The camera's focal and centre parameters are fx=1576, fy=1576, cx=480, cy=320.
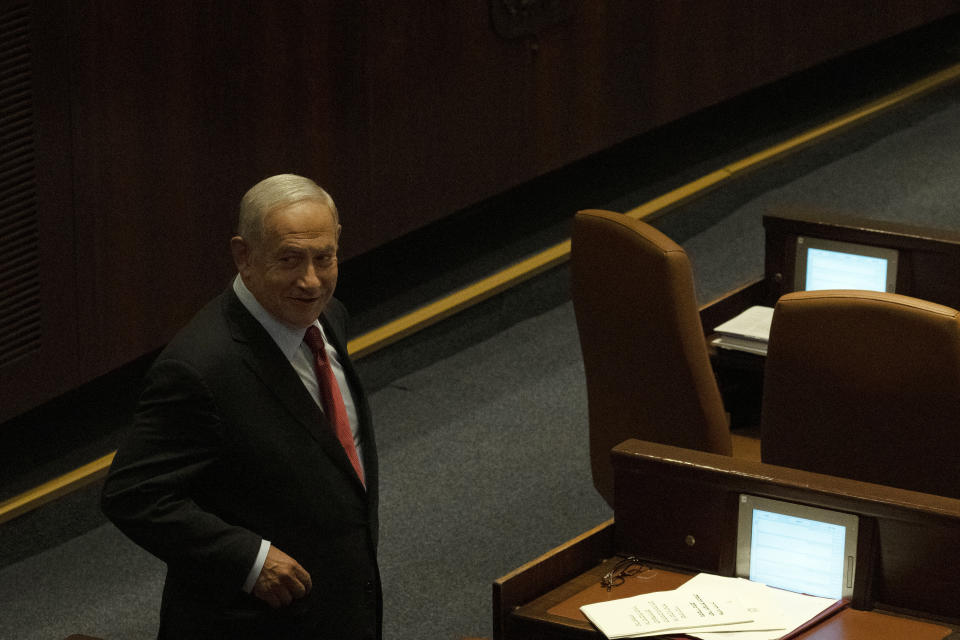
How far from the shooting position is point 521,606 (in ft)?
8.55

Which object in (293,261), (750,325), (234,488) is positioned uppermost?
(293,261)

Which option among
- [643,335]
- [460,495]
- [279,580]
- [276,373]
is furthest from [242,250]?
[460,495]

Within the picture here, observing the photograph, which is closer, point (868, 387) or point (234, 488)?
point (234, 488)

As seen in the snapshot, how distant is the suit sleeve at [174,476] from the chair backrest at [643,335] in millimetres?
1381

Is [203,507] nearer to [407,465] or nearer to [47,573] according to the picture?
[47,573]

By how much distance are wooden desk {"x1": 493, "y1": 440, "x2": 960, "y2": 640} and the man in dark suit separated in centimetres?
31

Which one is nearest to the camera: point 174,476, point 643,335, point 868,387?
point 174,476

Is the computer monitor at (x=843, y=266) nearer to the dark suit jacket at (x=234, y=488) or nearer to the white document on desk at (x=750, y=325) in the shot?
the white document on desk at (x=750, y=325)

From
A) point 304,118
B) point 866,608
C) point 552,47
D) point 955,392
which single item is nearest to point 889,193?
point 552,47

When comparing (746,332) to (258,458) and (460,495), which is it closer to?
(460,495)

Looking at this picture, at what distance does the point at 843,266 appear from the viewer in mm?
4125

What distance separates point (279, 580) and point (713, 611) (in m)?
0.69

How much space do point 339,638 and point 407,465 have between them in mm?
2164

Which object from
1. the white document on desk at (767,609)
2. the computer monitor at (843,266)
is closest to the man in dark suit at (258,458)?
the white document on desk at (767,609)
